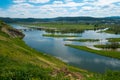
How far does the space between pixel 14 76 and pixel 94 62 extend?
2276 inches

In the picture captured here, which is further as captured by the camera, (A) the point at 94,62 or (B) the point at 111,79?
(A) the point at 94,62

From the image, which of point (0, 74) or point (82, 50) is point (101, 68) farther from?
point (0, 74)

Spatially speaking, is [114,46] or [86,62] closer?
[86,62]

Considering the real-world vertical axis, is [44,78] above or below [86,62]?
above

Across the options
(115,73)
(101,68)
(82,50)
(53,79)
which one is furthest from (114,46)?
(53,79)

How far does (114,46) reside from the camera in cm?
11688

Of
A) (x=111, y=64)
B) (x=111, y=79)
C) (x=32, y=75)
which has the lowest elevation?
(x=111, y=64)

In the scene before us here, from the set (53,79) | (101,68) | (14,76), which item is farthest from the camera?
(101,68)

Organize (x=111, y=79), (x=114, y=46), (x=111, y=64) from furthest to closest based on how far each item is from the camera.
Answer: (x=114, y=46) → (x=111, y=64) → (x=111, y=79)

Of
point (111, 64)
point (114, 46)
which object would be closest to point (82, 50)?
point (114, 46)

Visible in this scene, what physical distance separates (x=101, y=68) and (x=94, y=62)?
7954 mm

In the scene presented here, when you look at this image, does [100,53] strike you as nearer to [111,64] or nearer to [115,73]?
[111,64]

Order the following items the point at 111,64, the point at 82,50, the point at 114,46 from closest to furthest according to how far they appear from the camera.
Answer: the point at 111,64
the point at 82,50
the point at 114,46

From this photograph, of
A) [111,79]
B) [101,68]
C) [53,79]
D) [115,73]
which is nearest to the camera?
[53,79]
